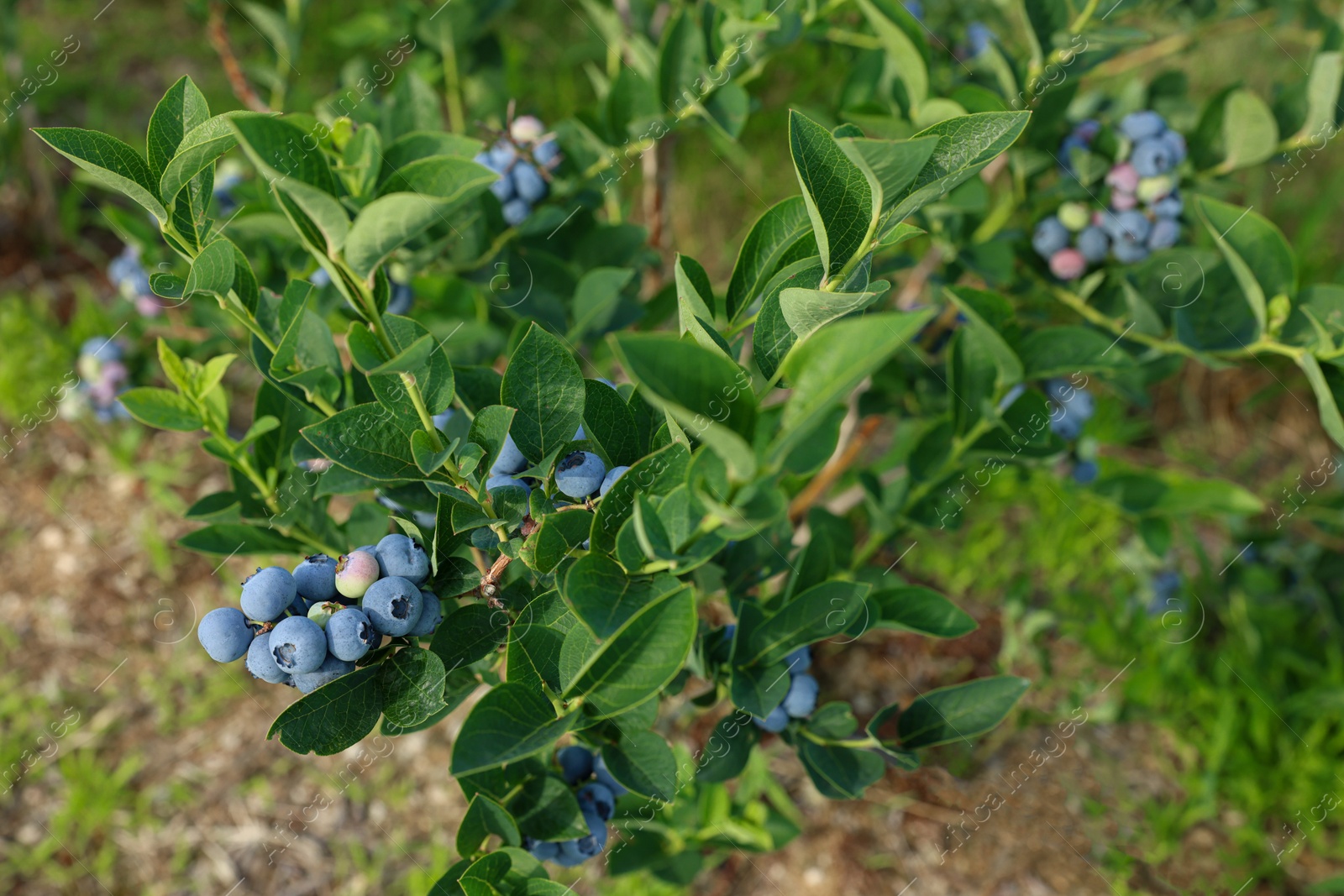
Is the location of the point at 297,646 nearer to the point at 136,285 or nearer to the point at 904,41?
the point at 904,41

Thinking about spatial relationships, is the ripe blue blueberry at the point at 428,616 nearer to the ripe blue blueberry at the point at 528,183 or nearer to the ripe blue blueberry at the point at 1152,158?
the ripe blue blueberry at the point at 528,183

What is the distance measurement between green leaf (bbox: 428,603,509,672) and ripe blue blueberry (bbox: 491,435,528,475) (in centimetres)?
14

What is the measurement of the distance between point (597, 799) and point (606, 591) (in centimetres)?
44

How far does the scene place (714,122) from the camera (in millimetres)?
1385

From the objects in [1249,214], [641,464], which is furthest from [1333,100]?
[641,464]

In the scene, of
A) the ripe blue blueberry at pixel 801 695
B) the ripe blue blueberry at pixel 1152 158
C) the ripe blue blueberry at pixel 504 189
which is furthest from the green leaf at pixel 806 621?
the ripe blue blueberry at pixel 1152 158

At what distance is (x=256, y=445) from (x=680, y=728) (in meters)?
1.30

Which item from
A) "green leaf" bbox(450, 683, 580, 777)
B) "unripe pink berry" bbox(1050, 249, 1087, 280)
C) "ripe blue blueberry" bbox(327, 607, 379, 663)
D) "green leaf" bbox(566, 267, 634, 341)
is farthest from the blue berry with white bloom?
"unripe pink berry" bbox(1050, 249, 1087, 280)

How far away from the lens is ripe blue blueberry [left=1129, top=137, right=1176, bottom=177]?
1.50 metres

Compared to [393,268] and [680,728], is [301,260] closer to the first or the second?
[393,268]

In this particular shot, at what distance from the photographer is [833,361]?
1.90 ft

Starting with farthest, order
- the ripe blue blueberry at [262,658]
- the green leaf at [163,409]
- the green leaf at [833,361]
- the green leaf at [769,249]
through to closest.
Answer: the green leaf at [163,409] → the green leaf at [769,249] → the ripe blue blueberry at [262,658] → the green leaf at [833,361]

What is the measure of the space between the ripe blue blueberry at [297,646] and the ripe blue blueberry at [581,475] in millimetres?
255

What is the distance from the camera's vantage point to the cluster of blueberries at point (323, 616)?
805mm
